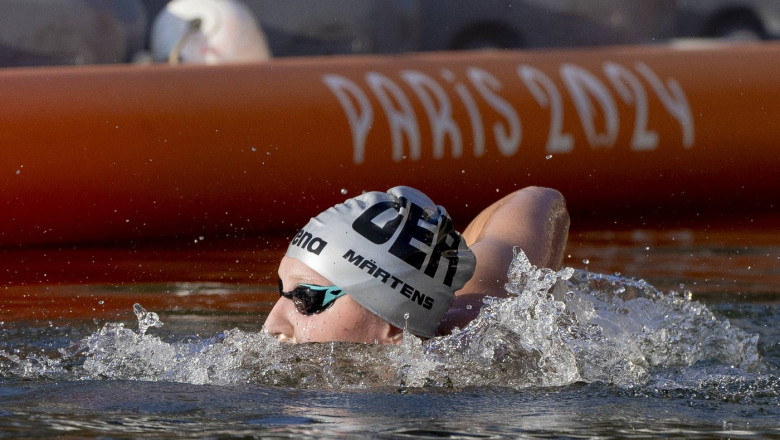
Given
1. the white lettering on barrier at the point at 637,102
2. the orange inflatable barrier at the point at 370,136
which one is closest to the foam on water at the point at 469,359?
the orange inflatable barrier at the point at 370,136

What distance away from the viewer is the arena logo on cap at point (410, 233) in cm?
305

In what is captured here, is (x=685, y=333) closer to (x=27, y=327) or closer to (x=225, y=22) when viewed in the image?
(x=27, y=327)

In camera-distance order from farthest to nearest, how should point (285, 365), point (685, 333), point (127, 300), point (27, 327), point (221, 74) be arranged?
1. point (221, 74)
2. point (127, 300)
3. point (27, 327)
4. point (685, 333)
5. point (285, 365)

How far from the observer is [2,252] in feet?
20.0

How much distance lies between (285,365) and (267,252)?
3089 mm

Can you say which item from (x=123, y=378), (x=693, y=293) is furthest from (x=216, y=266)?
(x=123, y=378)

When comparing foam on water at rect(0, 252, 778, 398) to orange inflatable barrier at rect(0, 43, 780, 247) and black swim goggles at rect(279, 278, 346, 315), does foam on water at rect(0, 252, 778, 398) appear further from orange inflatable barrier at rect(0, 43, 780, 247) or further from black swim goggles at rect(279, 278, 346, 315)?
orange inflatable barrier at rect(0, 43, 780, 247)

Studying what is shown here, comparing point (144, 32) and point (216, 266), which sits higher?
point (144, 32)

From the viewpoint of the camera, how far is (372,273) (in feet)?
9.94

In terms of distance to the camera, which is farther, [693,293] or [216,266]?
[216,266]

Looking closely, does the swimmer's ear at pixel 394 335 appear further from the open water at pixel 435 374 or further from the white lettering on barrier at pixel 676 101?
the white lettering on barrier at pixel 676 101

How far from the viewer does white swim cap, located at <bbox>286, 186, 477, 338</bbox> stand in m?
3.04

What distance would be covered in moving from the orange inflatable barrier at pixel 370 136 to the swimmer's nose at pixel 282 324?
118 inches

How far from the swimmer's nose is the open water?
0.03 metres
